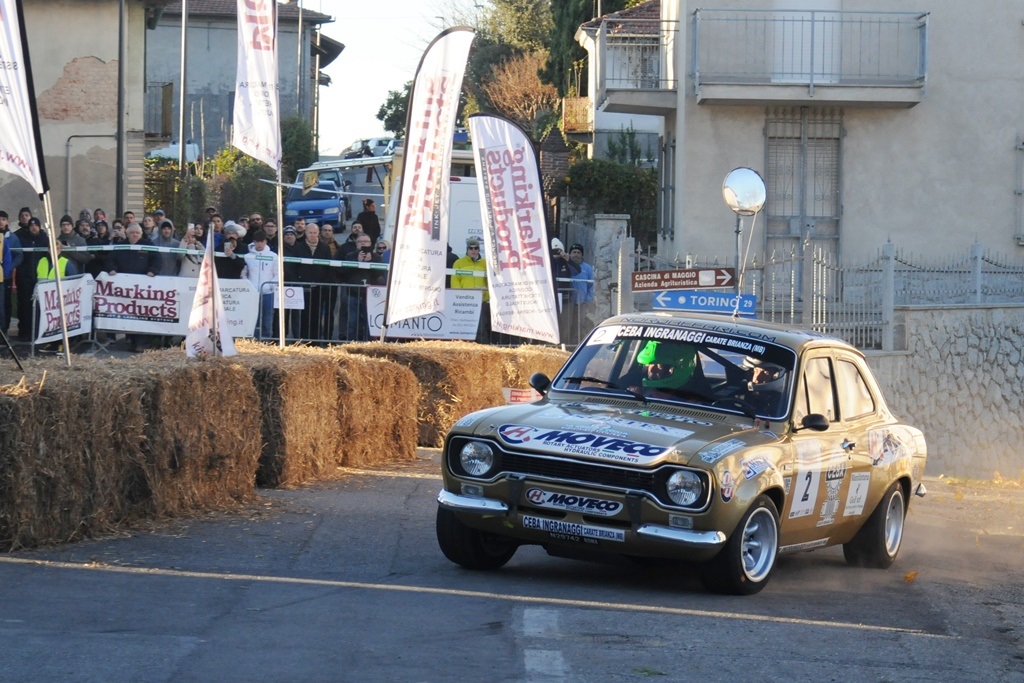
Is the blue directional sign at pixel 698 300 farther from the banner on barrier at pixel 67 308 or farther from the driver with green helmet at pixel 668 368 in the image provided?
the banner on barrier at pixel 67 308

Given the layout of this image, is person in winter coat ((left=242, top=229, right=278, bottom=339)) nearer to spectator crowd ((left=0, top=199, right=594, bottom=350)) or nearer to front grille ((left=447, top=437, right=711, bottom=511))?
spectator crowd ((left=0, top=199, right=594, bottom=350))

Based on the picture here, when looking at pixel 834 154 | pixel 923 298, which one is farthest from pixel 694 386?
pixel 834 154

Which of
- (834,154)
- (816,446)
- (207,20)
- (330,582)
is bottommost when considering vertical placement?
(330,582)

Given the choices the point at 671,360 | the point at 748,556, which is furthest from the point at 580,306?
the point at 748,556

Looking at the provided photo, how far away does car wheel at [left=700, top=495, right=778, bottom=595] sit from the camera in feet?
26.6

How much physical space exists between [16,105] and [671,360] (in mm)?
4780

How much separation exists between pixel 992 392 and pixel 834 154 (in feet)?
20.1

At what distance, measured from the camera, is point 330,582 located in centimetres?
828

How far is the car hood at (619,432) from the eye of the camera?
7.97 metres

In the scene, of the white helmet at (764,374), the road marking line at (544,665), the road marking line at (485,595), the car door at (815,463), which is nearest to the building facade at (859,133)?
the car door at (815,463)

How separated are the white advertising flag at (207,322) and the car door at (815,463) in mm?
4814

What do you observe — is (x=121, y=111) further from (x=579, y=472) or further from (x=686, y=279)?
(x=579, y=472)

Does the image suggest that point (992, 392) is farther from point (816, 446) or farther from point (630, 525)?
point (630, 525)

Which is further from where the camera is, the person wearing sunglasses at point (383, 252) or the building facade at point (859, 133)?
the building facade at point (859, 133)
